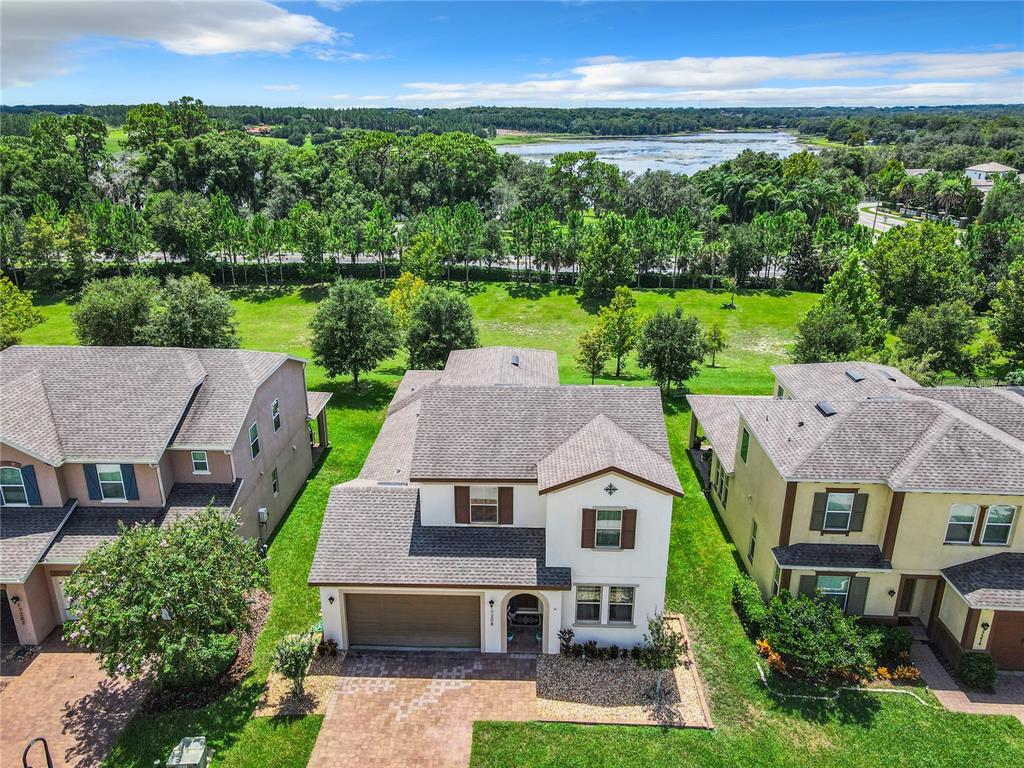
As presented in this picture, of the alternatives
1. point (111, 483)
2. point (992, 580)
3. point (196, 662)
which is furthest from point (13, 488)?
point (992, 580)

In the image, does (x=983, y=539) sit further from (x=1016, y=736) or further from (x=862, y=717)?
(x=862, y=717)

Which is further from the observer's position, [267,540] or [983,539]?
[267,540]

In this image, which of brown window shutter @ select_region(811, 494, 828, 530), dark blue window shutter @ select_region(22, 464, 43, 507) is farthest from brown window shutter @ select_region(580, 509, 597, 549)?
dark blue window shutter @ select_region(22, 464, 43, 507)

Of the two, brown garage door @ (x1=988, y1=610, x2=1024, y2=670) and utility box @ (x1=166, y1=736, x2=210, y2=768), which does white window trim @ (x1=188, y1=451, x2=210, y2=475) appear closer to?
utility box @ (x1=166, y1=736, x2=210, y2=768)

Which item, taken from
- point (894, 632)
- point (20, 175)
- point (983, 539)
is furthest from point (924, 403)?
point (20, 175)

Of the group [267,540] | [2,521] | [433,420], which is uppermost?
[433,420]

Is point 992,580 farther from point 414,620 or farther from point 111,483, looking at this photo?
point 111,483

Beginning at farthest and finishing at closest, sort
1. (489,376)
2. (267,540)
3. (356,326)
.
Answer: (356,326) < (489,376) < (267,540)
